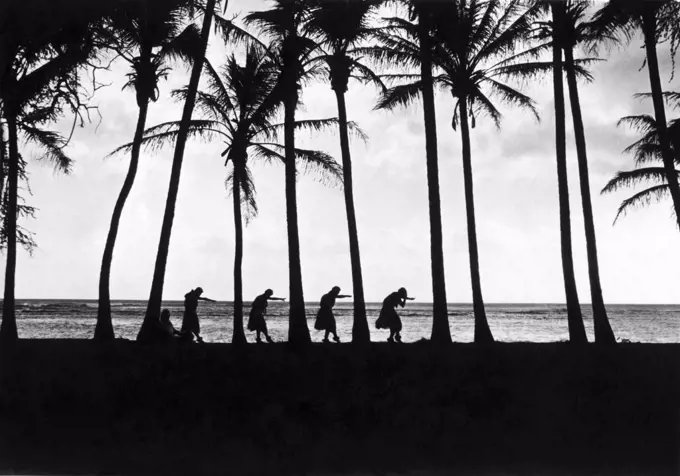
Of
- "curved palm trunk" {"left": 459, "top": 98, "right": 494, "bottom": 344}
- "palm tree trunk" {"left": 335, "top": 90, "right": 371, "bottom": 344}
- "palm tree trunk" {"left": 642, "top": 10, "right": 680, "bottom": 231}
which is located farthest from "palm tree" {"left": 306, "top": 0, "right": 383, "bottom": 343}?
"palm tree trunk" {"left": 642, "top": 10, "right": 680, "bottom": 231}

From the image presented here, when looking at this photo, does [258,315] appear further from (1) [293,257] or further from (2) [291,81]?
(2) [291,81]

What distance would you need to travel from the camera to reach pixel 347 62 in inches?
659

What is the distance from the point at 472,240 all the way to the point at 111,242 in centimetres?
1005

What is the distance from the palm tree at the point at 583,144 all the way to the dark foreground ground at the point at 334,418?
8.28 metres

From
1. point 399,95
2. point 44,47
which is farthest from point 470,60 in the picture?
point 44,47

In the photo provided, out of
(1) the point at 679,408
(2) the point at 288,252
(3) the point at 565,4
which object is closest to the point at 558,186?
(3) the point at 565,4

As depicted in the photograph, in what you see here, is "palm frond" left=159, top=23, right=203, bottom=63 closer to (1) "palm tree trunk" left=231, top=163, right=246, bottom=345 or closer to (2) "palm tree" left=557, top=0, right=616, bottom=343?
(1) "palm tree trunk" left=231, top=163, right=246, bottom=345

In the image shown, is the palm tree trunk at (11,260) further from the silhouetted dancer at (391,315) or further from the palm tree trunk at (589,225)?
the palm tree trunk at (589,225)

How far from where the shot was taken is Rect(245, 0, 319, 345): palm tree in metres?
15.3

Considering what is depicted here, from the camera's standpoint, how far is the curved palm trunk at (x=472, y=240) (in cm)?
1744

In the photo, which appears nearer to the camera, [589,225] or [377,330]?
[589,225]

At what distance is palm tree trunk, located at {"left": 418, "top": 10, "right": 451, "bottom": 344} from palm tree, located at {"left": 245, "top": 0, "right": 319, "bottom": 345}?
3067 mm

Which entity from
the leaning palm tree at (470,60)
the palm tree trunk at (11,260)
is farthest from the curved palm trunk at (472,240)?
the palm tree trunk at (11,260)

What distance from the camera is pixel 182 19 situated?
14977 millimetres
